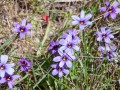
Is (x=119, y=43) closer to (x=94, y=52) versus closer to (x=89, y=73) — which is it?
(x=94, y=52)

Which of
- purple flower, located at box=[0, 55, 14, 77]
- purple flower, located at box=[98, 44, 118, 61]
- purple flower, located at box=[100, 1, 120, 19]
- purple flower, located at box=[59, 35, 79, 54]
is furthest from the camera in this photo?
purple flower, located at box=[100, 1, 120, 19]

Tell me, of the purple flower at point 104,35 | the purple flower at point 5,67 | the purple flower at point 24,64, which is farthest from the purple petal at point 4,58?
the purple flower at point 104,35

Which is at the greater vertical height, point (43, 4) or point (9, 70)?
point (43, 4)

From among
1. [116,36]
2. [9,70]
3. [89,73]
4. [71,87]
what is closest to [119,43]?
[116,36]

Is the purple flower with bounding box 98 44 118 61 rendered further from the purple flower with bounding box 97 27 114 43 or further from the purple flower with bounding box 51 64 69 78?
the purple flower with bounding box 51 64 69 78

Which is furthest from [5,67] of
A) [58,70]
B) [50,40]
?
[50,40]

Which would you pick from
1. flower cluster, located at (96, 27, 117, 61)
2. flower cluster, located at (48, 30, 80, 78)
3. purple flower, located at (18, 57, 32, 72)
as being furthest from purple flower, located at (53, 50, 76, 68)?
flower cluster, located at (96, 27, 117, 61)

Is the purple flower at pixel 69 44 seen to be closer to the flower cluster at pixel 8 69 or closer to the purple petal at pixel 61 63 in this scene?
the purple petal at pixel 61 63
